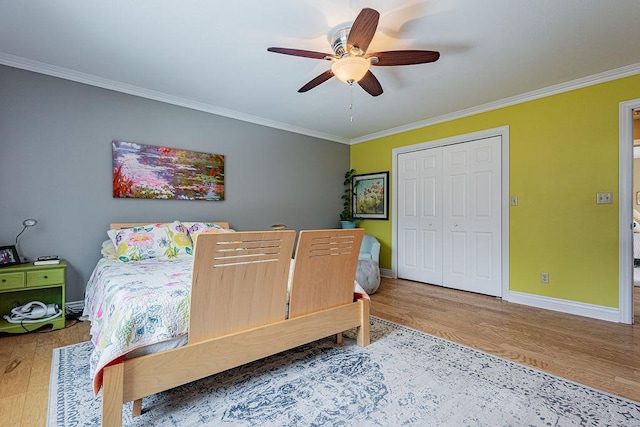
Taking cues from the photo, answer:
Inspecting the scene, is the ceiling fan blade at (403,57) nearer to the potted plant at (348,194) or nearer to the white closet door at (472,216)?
the white closet door at (472,216)

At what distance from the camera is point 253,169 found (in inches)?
172

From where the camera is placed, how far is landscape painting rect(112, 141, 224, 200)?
330 cm

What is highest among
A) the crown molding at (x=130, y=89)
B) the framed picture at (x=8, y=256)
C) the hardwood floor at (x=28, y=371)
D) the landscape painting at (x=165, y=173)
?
the crown molding at (x=130, y=89)

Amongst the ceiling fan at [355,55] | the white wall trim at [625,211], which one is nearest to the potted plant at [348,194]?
the ceiling fan at [355,55]

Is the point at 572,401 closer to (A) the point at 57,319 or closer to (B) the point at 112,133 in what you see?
(A) the point at 57,319

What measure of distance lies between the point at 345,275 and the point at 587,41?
2670 mm

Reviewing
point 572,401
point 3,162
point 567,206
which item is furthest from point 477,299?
point 3,162

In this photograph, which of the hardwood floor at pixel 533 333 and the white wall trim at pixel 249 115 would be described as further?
the white wall trim at pixel 249 115

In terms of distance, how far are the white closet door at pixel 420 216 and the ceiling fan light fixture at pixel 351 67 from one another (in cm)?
256

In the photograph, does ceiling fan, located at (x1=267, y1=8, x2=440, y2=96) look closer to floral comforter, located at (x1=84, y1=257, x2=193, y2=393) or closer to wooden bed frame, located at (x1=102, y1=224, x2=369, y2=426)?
wooden bed frame, located at (x1=102, y1=224, x2=369, y2=426)

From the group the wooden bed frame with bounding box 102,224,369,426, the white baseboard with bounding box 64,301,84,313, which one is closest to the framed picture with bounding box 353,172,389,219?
the wooden bed frame with bounding box 102,224,369,426

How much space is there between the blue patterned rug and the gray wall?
1.32 meters

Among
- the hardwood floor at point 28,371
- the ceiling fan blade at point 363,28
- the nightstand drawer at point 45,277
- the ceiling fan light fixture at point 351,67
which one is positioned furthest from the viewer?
the nightstand drawer at point 45,277

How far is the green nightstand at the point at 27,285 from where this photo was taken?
251cm
